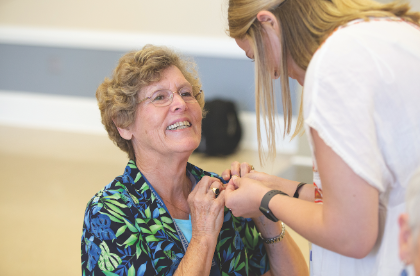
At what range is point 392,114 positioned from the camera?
929 millimetres

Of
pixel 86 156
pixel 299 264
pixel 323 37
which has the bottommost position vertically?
pixel 86 156

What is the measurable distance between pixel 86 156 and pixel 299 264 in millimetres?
4377

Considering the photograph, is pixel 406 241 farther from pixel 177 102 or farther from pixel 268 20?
pixel 177 102

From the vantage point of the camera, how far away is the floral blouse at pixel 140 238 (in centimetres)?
129

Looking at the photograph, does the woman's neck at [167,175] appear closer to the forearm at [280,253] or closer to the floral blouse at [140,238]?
the floral blouse at [140,238]

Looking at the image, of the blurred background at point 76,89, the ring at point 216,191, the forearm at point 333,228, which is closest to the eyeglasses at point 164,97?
the ring at point 216,191

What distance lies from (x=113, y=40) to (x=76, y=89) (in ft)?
3.36

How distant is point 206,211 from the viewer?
1495 mm

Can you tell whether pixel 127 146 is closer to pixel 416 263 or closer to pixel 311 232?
pixel 311 232

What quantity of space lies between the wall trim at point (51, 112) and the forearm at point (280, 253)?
5272 mm

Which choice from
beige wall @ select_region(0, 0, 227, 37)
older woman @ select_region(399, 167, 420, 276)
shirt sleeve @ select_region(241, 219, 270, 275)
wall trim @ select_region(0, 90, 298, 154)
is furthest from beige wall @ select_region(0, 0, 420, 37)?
older woman @ select_region(399, 167, 420, 276)

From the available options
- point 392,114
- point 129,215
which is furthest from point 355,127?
point 129,215

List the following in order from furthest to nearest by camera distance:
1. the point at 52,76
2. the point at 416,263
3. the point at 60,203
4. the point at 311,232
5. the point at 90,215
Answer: the point at 52,76
the point at 60,203
the point at 90,215
the point at 311,232
the point at 416,263

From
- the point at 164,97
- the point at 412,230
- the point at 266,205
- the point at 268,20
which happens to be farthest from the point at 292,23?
the point at 164,97
